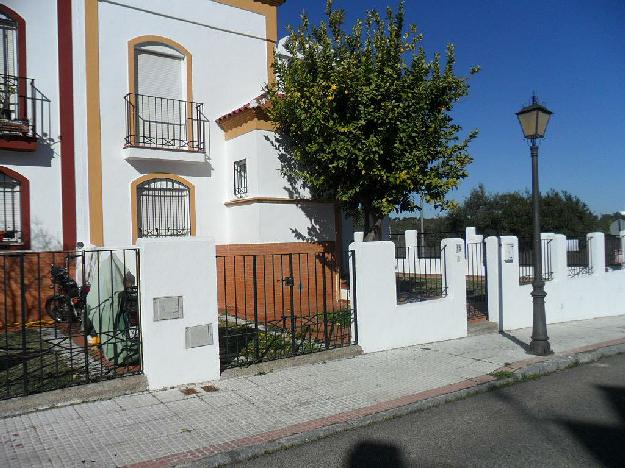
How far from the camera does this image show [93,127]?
10477 mm

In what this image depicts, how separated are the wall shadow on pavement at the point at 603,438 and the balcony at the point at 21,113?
985cm

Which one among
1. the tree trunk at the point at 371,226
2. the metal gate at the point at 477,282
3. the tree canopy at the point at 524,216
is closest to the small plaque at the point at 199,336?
the tree trunk at the point at 371,226

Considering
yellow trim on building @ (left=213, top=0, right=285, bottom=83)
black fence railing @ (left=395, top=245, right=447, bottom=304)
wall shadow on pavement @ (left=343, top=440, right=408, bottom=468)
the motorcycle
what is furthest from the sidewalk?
yellow trim on building @ (left=213, top=0, right=285, bottom=83)

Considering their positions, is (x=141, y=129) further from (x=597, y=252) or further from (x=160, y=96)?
(x=597, y=252)

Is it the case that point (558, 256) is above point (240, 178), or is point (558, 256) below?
below

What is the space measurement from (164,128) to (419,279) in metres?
6.41

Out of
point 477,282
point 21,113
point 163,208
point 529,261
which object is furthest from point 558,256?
point 21,113

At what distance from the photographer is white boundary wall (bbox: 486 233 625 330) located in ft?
34.2

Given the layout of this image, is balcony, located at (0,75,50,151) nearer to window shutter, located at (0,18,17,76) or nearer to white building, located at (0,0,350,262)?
white building, located at (0,0,350,262)

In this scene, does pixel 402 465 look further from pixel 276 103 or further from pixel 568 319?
pixel 568 319

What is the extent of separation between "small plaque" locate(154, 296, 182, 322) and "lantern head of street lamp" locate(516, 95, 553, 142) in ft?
19.7

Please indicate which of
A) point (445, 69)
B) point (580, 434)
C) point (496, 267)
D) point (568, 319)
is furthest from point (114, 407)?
point (568, 319)

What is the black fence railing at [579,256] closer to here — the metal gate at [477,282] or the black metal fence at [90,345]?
the metal gate at [477,282]

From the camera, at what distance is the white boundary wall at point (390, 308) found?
8.00m
